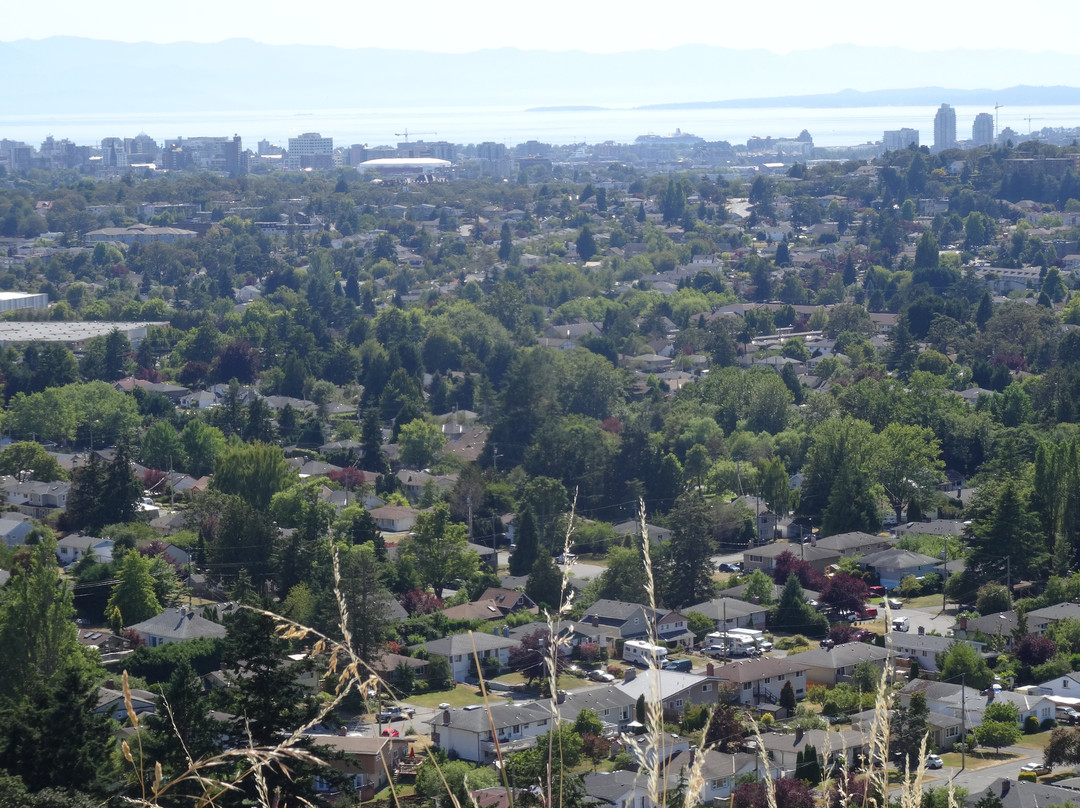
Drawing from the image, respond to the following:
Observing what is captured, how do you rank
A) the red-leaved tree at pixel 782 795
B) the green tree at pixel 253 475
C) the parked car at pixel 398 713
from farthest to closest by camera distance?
the green tree at pixel 253 475 < the parked car at pixel 398 713 < the red-leaved tree at pixel 782 795

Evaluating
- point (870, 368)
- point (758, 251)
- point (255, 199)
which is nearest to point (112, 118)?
point (255, 199)

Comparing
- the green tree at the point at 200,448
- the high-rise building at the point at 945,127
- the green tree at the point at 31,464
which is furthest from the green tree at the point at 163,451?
the high-rise building at the point at 945,127

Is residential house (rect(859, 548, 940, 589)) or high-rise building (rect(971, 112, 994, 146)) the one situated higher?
high-rise building (rect(971, 112, 994, 146))

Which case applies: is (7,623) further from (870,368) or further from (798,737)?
(870,368)

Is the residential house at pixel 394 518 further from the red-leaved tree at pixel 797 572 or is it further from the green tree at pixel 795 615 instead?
the green tree at pixel 795 615

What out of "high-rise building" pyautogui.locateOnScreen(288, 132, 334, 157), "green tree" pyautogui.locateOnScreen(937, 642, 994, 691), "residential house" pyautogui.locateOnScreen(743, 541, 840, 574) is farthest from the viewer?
"high-rise building" pyautogui.locateOnScreen(288, 132, 334, 157)

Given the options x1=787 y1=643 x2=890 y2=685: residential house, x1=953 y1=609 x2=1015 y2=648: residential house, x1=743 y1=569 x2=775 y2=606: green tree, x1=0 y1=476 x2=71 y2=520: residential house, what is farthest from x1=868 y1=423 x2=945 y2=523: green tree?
x1=0 y1=476 x2=71 y2=520: residential house

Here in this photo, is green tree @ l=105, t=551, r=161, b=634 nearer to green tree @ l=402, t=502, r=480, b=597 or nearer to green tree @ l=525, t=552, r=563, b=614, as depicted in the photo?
green tree @ l=402, t=502, r=480, b=597

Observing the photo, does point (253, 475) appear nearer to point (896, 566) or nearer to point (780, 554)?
point (780, 554)
